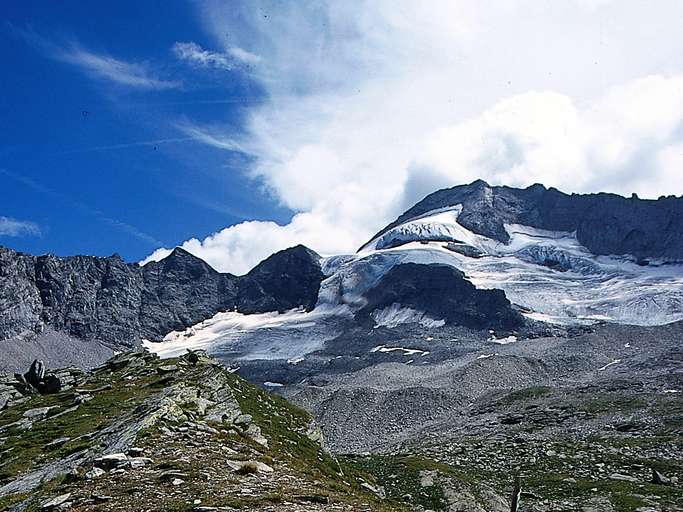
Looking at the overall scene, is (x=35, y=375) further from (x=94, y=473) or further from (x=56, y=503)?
(x=56, y=503)

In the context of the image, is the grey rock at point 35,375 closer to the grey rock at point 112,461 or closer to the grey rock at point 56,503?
the grey rock at point 112,461

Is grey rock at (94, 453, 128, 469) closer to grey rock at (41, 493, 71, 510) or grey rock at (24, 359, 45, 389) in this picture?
grey rock at (41, 493, 71, 510)

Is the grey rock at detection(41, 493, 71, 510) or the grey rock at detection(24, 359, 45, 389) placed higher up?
the grey rock at detection(24, 359, 45, 389)

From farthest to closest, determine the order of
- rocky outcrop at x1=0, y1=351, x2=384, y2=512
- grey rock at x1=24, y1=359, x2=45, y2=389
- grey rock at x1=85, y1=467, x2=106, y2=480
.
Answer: grey rock at x1=24, y1=359, x2=45, y2=389 → grey rock at x1=85, y1=467, x2=106, y2=480 → rocky outcrop at x1=0, y1=351, x2=384, y2=512

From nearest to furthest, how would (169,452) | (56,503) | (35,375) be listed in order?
Result: 1. (56,503)
2. (169,452)
3. (35,375)

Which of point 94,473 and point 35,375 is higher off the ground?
point 35,375

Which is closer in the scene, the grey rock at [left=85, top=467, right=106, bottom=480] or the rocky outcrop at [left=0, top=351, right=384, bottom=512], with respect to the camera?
Answer: the rocky outcrop at [left=0, top=351, right=384, bottom=512]

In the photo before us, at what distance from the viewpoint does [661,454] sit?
62.3 m

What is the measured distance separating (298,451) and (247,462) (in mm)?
7608

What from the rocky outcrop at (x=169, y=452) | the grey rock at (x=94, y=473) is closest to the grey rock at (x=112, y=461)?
the rocky outcrop at (x=169, y=452)

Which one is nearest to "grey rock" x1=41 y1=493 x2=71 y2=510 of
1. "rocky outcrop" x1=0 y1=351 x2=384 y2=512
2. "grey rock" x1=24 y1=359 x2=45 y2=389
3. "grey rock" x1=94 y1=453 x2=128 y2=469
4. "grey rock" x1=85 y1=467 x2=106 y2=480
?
"rocky outcrop" x1=0 y1=351 x2=384 y2=512

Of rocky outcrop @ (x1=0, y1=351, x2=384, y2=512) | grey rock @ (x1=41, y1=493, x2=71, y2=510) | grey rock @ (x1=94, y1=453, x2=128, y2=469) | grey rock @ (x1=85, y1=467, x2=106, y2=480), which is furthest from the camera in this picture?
grey rock @ (x1=94, y1=453, x2=128, y2=469)

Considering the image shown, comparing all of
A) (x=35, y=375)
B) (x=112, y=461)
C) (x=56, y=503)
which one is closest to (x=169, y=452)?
(x=112, y=461)

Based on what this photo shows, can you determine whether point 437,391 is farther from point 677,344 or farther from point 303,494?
point 303,494
